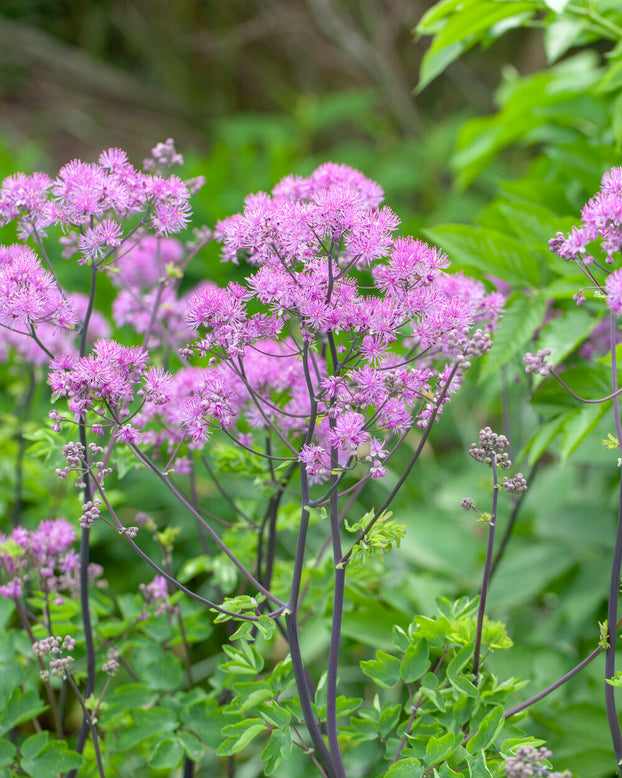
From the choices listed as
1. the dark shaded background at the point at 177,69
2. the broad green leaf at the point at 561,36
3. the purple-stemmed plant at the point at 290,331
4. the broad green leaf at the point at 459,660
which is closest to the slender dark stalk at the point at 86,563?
the purple-stemmed plant at the point at 290,331

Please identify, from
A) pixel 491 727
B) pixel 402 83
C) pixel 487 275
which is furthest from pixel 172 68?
pixel 491 727

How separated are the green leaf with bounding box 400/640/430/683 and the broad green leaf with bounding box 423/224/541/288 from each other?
2.15ft

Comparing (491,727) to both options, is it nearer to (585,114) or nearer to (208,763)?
(208,763)

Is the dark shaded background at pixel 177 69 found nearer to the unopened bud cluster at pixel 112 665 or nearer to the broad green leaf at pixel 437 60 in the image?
the broad green leaf at pixel 437 60

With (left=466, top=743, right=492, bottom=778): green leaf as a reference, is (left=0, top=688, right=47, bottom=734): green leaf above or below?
above

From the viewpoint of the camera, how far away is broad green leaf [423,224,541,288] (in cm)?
131

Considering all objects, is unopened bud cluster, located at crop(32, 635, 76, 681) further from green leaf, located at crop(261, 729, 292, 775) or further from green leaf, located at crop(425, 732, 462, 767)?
green leaf, located at crop(425, 732, 462, 767)

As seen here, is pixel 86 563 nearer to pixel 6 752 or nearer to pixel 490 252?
pixel 6 752

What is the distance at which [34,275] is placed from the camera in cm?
88

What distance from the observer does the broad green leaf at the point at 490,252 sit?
131 centimetres

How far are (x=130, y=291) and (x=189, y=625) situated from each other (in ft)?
1.84

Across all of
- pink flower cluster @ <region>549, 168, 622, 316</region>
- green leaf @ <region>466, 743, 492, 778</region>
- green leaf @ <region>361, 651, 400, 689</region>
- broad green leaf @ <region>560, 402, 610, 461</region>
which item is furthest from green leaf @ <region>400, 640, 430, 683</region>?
pink flower cluster @ <region>549, 168, 622, 316</region>

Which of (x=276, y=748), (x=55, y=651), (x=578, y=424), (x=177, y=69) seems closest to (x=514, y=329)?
(x=578, y=424)

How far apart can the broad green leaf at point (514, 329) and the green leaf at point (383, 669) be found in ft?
1.47
